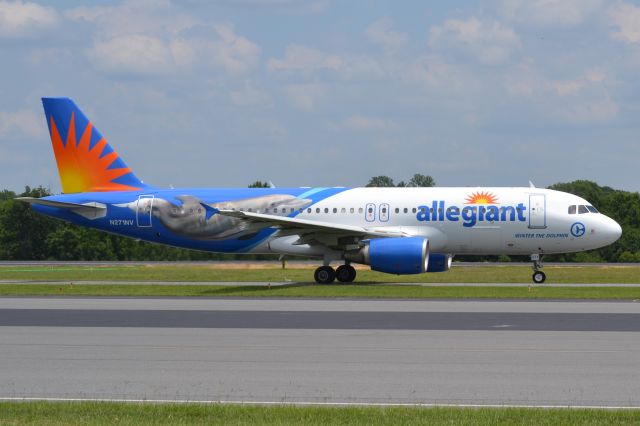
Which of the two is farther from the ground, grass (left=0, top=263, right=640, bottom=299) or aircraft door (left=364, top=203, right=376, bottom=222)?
aircraft door (left=364, top=203, right=376, bottom=222)

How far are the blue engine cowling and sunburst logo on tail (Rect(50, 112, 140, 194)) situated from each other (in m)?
11.7

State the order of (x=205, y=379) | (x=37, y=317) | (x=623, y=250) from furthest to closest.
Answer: (x=623, y=250) < (x=37, y=317) < (x=205, y=379)

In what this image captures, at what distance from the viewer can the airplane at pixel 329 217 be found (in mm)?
37375

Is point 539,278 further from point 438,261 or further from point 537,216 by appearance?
point 438,261

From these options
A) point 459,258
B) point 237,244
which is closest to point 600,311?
point 237,244

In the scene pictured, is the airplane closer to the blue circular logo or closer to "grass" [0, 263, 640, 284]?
the blue circular logo

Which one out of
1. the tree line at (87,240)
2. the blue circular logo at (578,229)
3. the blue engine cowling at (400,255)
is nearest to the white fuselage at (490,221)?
the blue circular logo at (578,229)

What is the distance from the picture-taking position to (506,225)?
37.7 metres

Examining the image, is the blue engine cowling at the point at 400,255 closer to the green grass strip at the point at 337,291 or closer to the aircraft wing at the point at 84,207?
the green grass strip at the point at 337,291

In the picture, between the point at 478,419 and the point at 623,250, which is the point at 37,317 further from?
the point at 623,250

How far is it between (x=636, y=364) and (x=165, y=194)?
27672mm

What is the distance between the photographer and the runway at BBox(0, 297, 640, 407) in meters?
13.0

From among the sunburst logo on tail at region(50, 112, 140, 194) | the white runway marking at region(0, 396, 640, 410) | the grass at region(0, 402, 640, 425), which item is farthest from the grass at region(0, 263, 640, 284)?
the grass at region(0, 402, 640, 425)

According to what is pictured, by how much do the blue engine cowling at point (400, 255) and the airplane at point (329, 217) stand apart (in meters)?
0.03
